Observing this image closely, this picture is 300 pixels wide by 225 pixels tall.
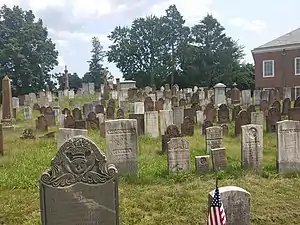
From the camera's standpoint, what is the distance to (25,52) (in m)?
47.1

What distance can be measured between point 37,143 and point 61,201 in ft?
27.5

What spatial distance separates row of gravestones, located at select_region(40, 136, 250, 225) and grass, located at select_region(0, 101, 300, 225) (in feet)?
5.64

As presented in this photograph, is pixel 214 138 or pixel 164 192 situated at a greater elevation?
pixel 214 138

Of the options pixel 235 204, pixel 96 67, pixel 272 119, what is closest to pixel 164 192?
pixel 235 204

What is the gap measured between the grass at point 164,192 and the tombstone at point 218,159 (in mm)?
248

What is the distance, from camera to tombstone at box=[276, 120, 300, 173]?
1002 cm

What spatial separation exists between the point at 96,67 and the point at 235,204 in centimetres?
6333

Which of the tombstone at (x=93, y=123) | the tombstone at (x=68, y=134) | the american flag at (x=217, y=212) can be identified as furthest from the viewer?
the tombstone at (x=93, y=123)

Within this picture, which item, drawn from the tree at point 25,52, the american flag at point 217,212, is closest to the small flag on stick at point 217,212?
the american flag at point 217,212

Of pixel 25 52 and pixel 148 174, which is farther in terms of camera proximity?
pixel 25 52

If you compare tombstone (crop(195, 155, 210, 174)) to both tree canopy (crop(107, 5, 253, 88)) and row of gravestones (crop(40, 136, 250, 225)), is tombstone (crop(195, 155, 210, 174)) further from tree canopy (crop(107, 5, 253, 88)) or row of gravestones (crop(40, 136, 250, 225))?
tree canopy (crop(107, 5, 253, 88))

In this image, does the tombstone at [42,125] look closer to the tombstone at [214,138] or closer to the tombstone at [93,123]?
the tombstone at [93,123]

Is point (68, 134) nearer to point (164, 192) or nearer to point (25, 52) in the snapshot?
point (164, 192)

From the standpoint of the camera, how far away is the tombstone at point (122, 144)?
9.87 meters
